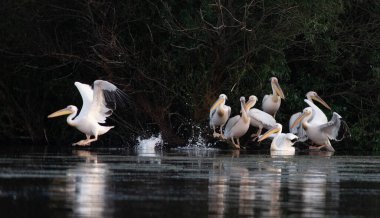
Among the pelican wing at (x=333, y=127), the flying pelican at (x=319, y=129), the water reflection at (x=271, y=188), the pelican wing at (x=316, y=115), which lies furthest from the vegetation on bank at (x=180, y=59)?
the water reflection at (x=271, y=188)

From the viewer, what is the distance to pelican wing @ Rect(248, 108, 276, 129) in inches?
854

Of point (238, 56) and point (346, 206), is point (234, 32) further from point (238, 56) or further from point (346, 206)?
point (346, 206)

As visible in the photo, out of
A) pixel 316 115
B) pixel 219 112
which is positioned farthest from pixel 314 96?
pixel 219 112

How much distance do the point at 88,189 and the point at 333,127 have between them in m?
11.1

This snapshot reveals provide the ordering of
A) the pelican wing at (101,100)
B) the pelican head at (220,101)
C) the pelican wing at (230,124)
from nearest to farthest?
1. the pelican wing at (101,100)
2. the pelican head at (220,101)
3. the pelican wing at (230,124)

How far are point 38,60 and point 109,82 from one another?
2743 millimetres

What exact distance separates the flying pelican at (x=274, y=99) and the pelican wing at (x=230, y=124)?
895 mm

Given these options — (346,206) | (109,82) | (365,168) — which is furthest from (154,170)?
(109,82)

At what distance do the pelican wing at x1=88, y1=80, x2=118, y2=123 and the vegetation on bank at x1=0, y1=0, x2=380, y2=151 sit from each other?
81 centimetres

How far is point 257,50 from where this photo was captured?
839 inches

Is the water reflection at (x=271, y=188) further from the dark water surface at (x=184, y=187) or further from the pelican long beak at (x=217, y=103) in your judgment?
the pelican long beak at (x=217, y=103)

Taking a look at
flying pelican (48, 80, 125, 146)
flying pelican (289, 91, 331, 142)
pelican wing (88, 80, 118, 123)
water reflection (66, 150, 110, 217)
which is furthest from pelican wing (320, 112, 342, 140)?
water reflection (66, 150, 110, 217)

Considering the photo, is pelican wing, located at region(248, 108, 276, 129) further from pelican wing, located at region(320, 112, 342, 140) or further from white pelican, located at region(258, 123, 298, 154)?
white pelican, located at region(258, 123, 298, 154)

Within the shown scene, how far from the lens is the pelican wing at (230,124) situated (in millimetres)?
21281
